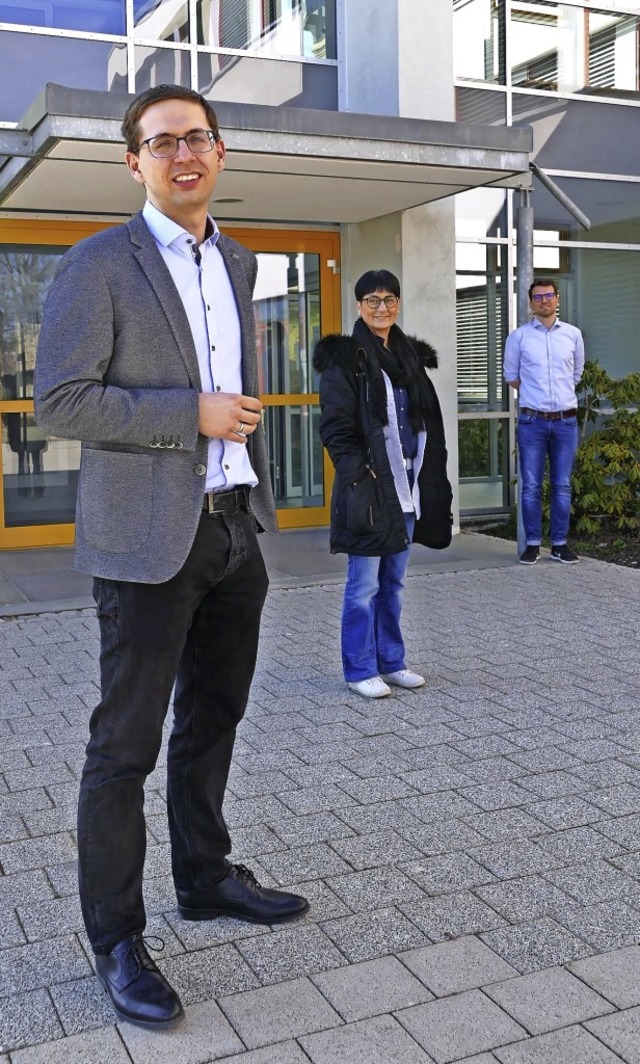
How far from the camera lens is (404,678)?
19.0ft

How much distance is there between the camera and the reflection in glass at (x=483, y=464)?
11367mm

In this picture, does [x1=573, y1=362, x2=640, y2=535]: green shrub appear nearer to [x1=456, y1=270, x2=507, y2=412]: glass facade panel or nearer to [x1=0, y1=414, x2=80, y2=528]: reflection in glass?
[x1=456, y1=270, x2=507, y2=412]: glass facade panel

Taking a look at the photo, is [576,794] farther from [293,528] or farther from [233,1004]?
[293,528]

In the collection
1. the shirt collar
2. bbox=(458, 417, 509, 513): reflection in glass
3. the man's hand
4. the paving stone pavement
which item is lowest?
the paving stone pavement

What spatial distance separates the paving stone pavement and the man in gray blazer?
0.29 m

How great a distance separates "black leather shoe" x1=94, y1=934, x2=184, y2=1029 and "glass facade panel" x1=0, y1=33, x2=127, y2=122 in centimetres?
808

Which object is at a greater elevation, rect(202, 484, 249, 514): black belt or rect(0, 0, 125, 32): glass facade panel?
rect(0, 0, 125, 32): glass facade panel

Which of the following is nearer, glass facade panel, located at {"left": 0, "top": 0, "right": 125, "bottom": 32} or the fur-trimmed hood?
the fur-trimmed hood

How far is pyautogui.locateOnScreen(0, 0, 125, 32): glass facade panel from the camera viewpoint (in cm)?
950

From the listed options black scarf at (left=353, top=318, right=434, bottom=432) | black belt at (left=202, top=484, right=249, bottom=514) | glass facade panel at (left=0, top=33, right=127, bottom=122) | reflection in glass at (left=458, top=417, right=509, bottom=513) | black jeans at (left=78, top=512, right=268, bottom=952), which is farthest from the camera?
reflection in glass at (left=458, top=417, right=509, bottom=513)

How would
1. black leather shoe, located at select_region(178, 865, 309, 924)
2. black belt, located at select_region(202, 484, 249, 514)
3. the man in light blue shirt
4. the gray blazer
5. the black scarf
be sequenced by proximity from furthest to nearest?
the man in light blue shirt, the black scarf, black leather shoe, located at select_region(178, 865, 309, 924), black belt, located at select_region(202, 484, 249, 514), the gray blazer

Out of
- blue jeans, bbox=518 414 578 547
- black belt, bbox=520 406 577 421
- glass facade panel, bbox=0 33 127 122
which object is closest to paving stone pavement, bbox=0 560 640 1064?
blue jeans, bbox=518 414 578 547

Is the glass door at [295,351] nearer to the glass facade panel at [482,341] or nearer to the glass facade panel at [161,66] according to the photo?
the glass facade panel at [482,341]

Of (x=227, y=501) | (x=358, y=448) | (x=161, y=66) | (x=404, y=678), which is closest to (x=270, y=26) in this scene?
(x=161, y=66)
